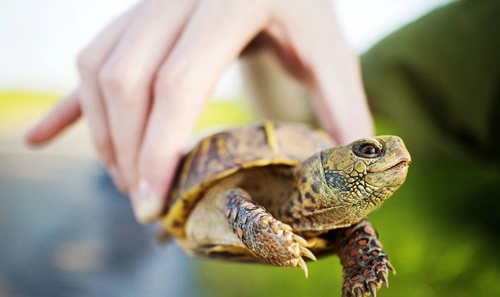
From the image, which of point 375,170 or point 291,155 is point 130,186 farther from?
point 375,170

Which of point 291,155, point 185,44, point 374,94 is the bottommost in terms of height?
point 374,94

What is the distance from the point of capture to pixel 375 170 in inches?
16.0

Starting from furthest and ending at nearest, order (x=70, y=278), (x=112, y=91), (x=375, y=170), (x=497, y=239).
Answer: (x=70, y=278), (x=497, y=239), (x=112, y=91), (x=375, y=170)

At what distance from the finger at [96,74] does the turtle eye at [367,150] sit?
0.49 meters

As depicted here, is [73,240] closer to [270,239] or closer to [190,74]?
[190,74]

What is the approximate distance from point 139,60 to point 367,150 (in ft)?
1.36

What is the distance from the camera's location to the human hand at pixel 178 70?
0.66m

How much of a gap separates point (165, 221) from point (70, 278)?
0.80 metres

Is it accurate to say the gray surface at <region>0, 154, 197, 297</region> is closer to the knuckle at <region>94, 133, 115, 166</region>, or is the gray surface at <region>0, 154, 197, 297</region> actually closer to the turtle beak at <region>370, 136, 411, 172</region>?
the knuckle at <region>94, 133, 115, 166</region>

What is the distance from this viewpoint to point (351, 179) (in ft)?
1.40

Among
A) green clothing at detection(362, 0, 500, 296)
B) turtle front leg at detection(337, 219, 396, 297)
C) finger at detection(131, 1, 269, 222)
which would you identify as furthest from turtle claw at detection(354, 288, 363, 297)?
green clothing at detection(362, 0, 500, 296)

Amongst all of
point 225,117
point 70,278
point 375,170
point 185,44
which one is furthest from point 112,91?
point 225,117

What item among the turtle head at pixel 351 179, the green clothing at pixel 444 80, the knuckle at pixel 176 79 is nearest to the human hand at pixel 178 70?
the knuckle at pixel 176 79

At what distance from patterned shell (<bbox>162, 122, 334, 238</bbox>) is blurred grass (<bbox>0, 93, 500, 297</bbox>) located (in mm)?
323
